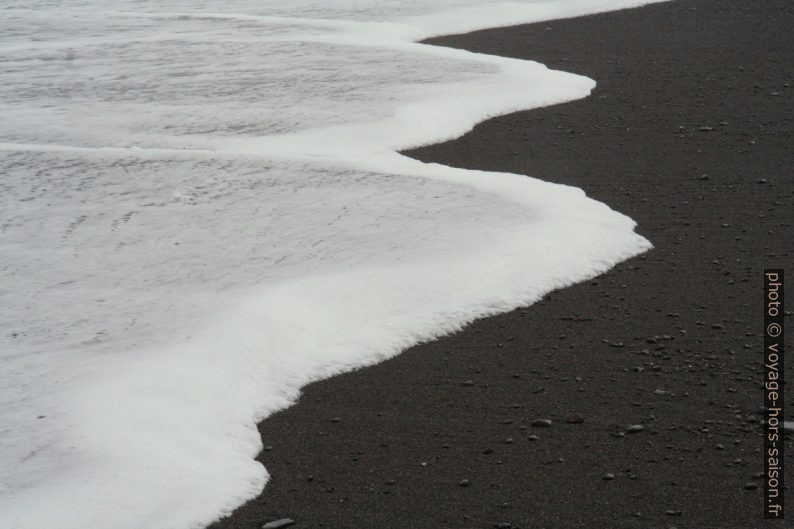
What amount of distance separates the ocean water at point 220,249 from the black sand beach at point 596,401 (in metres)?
0.14

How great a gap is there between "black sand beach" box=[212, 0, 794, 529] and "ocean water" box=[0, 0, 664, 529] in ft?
0.46

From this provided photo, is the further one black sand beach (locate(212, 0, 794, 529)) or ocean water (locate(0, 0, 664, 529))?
ocean water (locate(0, 0, 664, 529))

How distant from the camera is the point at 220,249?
381 cm

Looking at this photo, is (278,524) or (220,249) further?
(220,249)

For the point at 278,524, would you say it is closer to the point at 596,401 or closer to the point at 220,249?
the point at 596,401

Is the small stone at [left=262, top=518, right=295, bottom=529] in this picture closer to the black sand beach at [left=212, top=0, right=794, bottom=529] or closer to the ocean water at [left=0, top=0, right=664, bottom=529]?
the black sand beach at [left=212, top=0, right=794, bottom=529]

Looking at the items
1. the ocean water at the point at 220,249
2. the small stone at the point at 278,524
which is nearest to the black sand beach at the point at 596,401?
the small stone at the point at 278,524

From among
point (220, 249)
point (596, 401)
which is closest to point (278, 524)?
point (596, 401)

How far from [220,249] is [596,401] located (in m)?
1.80

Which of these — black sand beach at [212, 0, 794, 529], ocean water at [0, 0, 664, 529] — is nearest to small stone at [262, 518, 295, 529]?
black sand beach at [212, 0, 794, 529]

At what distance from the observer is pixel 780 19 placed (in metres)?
8.61

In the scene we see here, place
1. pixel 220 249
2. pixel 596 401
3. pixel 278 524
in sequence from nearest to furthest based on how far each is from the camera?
1. pixel 278 524
2. pixel 596 401
3. pixel 220 249

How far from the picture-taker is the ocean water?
8.13ft

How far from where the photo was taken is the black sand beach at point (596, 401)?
2197 millimetres
